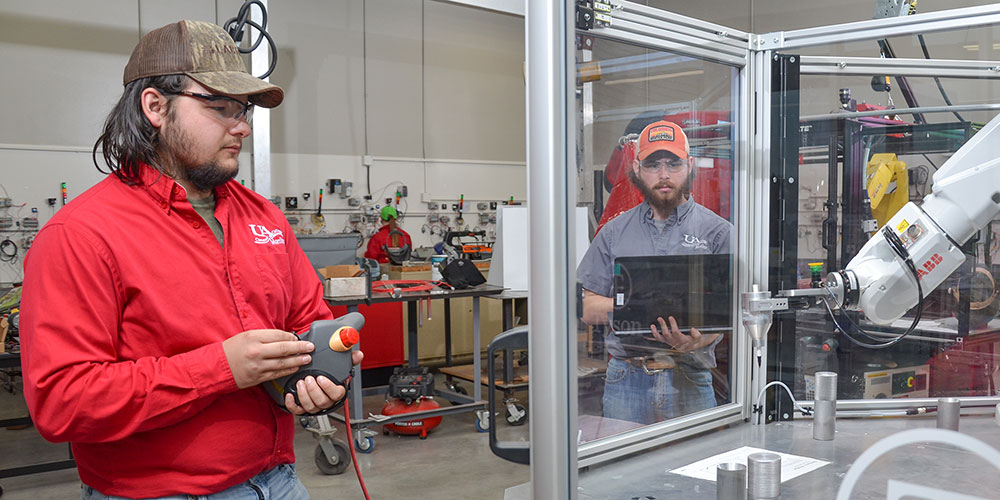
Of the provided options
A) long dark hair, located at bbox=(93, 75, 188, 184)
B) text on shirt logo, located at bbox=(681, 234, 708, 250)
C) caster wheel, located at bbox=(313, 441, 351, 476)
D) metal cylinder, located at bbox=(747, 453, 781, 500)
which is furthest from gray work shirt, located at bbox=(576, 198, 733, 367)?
caster wheel, located at bbox=(313, 441, 351, 476)

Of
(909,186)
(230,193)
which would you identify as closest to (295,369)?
(230,193)

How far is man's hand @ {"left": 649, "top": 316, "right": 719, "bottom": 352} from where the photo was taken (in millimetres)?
1295

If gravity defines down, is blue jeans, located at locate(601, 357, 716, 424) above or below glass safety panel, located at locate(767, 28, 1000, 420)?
below

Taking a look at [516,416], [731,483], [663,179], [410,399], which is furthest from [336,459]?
[731,483]

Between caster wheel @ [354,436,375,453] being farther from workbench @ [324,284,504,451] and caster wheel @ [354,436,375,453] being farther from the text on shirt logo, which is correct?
the text on shirt logo

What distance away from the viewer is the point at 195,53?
1324mm

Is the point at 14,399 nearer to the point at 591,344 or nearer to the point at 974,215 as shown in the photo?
the point at 591,344

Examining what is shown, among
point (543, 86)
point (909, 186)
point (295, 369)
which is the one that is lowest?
point (295, 369)

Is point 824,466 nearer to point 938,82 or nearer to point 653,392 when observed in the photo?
point 653,392

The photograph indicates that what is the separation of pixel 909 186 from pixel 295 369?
0.98 metres

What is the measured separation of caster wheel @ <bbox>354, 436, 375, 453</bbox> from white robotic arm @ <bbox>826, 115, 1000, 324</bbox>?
3.37 meters

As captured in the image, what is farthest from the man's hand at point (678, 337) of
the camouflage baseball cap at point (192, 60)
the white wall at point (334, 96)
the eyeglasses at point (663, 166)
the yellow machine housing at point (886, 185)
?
the white wall at point (334, 96)

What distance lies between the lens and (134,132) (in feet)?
Answer: 4.35

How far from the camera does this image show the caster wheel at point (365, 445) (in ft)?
13.7
